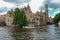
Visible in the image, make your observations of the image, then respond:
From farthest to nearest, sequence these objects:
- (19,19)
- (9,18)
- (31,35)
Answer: (9,18) → (19,19) → (31,35)

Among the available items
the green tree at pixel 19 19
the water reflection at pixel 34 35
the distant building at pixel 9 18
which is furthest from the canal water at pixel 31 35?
the distant building at pixel 9 18

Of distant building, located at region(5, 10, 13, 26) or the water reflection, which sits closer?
the water reflection

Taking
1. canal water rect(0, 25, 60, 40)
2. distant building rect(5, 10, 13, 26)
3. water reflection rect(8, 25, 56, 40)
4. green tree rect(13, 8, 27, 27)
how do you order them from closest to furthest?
water reflection rect(8, 25, 56, 40), canal water rect(0, 25, 60, 40), green tree rect(13, 8, 27, 27), distant building rect(5, 10, 13, 26)

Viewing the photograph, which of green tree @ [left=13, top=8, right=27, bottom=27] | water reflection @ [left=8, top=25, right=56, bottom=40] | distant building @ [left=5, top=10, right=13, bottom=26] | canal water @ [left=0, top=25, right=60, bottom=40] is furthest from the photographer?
distant building @ [left=5, top=10, right=13, bottom=26]

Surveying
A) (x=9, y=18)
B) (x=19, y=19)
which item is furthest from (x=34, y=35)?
(x=9, y=18)

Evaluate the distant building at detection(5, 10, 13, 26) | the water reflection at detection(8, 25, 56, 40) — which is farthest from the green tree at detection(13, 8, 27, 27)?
the distant building at detection(5, 10, 13, 26)

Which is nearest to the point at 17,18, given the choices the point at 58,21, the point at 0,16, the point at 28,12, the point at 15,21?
the point at 15,21

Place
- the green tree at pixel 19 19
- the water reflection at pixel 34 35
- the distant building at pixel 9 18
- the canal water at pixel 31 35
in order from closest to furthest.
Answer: the water reflection at pixel 34 35 < the canal water at pixel 31 35 < the green tree at pixel 19 19 < the distant building at pixel 9 18

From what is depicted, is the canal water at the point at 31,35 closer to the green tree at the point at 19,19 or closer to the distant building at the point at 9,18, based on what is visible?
the green tree at the point at 19,19

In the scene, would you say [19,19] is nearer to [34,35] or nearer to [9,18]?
[34,35]

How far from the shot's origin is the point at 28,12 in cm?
16588

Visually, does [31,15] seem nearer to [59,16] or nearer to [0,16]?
[59,16]

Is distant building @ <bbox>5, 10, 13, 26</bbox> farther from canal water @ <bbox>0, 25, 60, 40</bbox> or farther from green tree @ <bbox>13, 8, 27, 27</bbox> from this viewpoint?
canal water @ <bbox>0, 25, 60, 40</bbox>

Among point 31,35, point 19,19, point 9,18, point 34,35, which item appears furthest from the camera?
point 9,18
